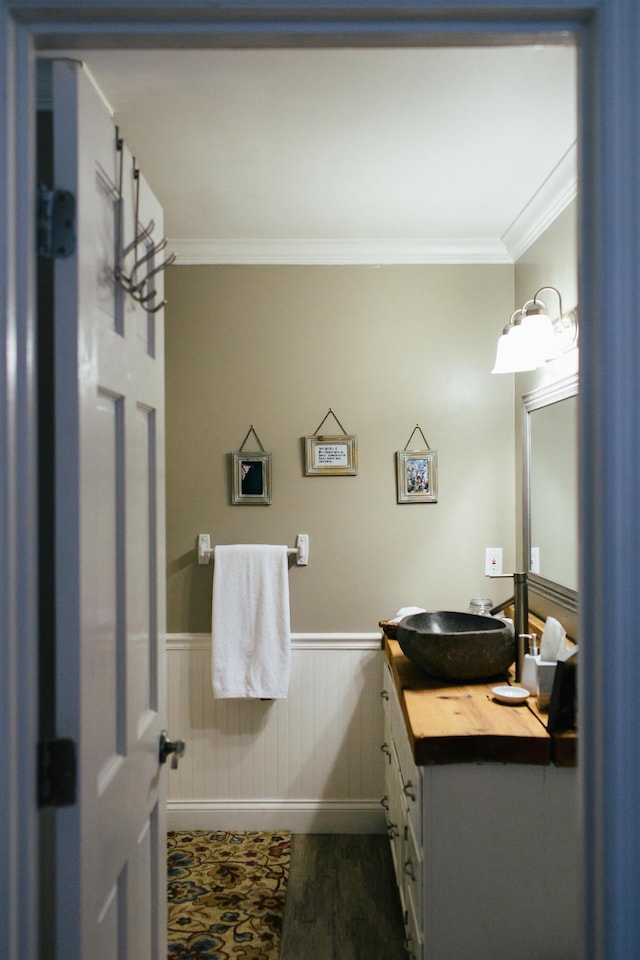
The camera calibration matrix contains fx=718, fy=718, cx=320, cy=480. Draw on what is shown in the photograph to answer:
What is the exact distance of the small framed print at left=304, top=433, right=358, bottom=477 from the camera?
3203mm

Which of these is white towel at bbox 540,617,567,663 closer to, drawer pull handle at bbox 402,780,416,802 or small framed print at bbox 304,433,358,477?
drawer pull handle at bbox 402,780,416,802

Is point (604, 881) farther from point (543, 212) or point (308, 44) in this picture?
point (543, 212)

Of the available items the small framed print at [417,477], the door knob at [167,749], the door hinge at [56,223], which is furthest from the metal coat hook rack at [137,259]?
the small framed print at [417,477]

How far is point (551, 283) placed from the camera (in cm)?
270

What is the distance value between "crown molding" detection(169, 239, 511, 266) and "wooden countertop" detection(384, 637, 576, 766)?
1977mm

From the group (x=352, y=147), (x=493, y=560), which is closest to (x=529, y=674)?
(x=493, y=560)

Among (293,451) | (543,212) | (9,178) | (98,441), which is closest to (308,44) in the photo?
(9,178)

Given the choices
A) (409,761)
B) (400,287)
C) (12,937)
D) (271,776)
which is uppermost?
→ (400,287)

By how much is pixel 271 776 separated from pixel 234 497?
4.14 feet

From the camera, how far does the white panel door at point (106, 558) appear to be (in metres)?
0.97

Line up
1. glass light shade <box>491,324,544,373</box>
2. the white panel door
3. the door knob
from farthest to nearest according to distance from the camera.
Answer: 1. glass light shade <box>491,324,544,373</box>
2. the door knob
3. the white panel door

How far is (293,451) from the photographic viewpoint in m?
3.22

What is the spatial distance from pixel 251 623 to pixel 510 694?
4.38 feet

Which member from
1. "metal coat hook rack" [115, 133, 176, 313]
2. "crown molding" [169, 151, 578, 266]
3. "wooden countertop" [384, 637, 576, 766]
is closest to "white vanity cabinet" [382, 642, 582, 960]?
"wooden countertop" [384, 637, 576, 766]
